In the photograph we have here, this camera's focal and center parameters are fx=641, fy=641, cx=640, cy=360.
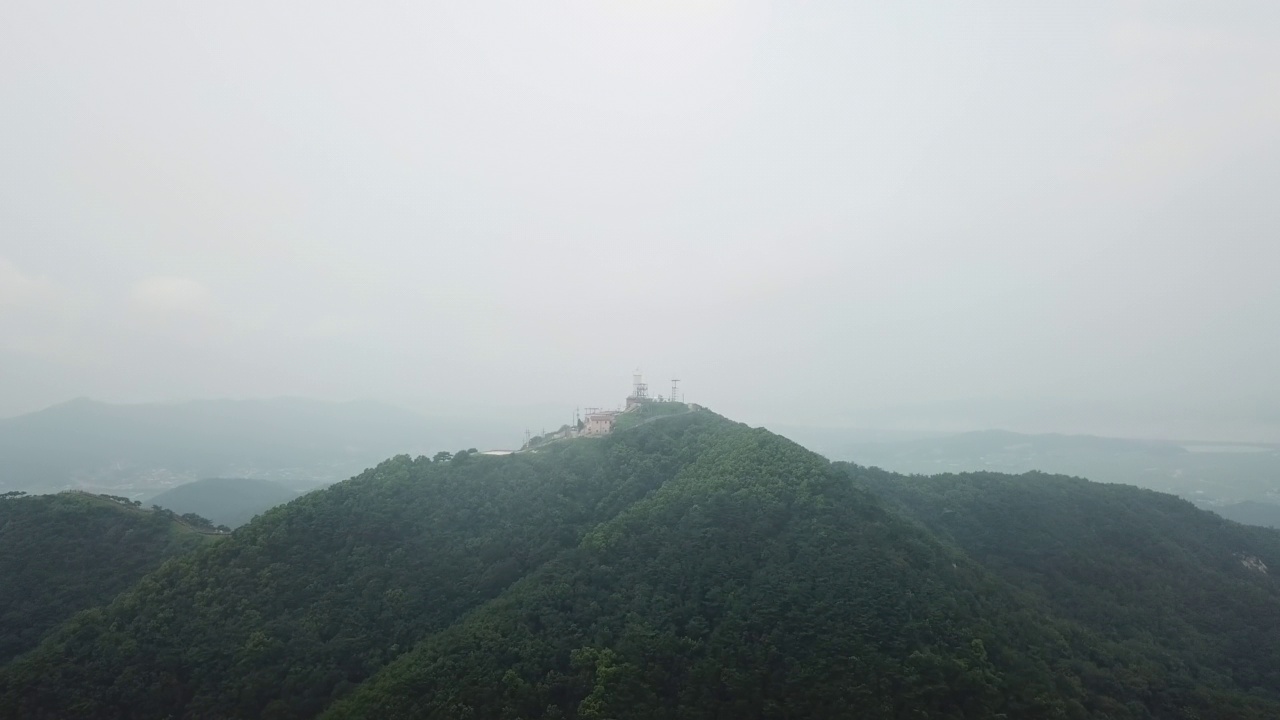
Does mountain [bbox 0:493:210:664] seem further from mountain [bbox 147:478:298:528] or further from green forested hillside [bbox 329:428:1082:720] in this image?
mountain [bbox 147:478:298:528]

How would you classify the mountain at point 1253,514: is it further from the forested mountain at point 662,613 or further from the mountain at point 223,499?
the mountain at point 223,499

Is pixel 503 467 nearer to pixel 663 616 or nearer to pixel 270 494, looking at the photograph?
pixel 663 616

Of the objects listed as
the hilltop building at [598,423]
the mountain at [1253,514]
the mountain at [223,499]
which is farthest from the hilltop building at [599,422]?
the mountain at [1253,514]

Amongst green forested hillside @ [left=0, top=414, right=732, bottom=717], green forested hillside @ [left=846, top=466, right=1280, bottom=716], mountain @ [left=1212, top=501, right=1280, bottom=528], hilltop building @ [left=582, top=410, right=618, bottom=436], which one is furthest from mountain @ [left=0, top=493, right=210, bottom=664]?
mountain @ [left=1212, top=501, right=1280, bottom=528]

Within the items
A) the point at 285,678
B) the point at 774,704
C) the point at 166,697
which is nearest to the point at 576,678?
the point at 774,704

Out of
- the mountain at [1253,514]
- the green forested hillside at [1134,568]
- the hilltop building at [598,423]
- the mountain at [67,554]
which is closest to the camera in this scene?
the green forested hillside at [1134,568]

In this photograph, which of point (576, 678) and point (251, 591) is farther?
point (251, 591)
